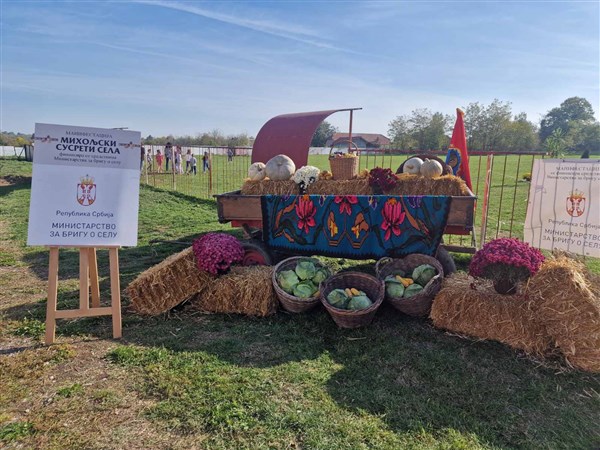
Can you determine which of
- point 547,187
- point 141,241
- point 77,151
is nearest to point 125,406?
point 77,151

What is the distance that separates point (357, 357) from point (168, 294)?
211 centimetres

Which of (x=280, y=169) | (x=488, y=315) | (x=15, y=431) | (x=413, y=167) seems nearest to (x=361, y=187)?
(x=413, y=167)

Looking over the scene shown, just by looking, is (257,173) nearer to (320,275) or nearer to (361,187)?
(361,187)

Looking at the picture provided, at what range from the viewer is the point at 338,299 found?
3965 millimetres

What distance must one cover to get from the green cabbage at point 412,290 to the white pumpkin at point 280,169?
230cm

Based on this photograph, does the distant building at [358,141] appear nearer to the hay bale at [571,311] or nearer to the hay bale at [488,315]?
the hay bale at [488,315]

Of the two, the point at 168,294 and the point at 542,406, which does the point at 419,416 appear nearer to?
the point at 542,406

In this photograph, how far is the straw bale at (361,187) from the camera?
4.74 m

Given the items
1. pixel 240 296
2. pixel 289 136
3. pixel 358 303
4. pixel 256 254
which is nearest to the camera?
pixel 358 303

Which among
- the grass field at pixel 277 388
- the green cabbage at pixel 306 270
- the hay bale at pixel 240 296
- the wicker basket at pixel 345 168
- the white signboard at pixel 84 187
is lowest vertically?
the grass field at pixel 277 388

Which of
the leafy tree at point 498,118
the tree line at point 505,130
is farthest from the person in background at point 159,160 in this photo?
the leafy tree at point 498,118

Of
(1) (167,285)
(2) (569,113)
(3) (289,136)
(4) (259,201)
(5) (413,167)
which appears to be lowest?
(1) (167,285)

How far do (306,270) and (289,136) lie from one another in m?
3.40

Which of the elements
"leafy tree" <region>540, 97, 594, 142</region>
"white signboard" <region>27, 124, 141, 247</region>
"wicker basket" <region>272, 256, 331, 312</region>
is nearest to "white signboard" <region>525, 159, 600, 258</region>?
"wicker basket" <region>272, 256, 331, 312</region>
